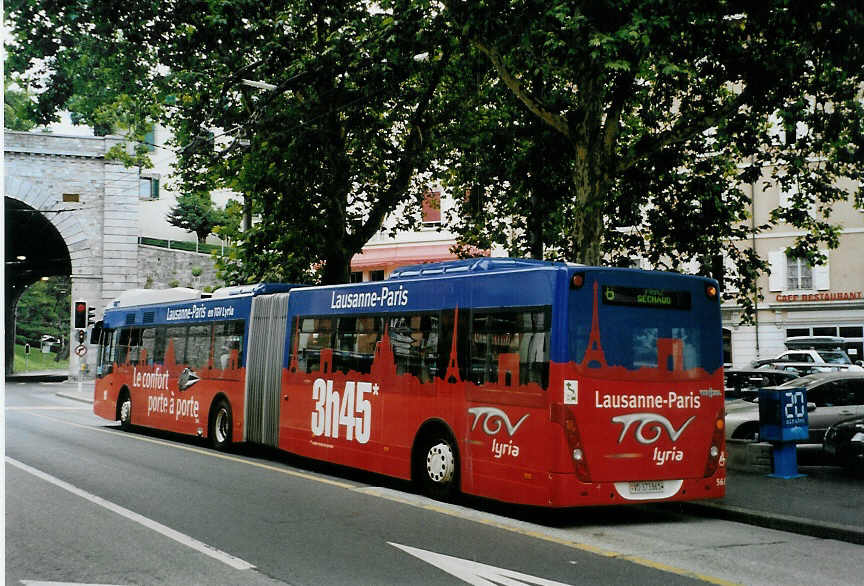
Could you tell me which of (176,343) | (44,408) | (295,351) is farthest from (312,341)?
(44,408)

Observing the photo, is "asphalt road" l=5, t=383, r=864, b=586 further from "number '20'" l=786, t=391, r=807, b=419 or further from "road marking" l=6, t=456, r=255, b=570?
"number '20'" l=786, t=391, r=807, b=419

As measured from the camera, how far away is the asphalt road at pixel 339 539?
727 cm

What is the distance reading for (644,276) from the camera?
10.4 metres

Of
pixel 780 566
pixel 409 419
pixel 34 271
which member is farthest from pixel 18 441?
pixel 34 271

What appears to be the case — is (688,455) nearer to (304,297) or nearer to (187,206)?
(304,297)

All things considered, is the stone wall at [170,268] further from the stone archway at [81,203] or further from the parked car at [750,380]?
the parked car at [750,380]

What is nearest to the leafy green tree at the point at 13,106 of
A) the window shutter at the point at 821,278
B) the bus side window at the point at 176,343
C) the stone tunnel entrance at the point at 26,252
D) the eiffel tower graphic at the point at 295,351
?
the stone tunnel entrance at the point at 26,252

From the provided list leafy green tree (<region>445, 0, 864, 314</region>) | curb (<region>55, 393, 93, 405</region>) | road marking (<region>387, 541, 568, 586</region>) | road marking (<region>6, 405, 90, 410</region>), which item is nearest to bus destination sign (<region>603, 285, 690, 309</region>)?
leafy green tree (<region>445, 0, 864, 314</region>)

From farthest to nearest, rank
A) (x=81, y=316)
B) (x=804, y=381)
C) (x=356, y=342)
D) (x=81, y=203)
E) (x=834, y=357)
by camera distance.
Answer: (x=81, y=203) → (x=81, y=316) → (x=834, y=357) → (x=804, y=381) → (x=356, y=342)

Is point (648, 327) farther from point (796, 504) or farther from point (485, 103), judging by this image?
point (485, 103)

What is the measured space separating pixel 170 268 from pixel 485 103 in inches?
1223

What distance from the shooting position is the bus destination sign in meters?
10.1

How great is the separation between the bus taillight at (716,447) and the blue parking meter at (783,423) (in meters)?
1.90

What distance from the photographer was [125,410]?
71.8 feet
